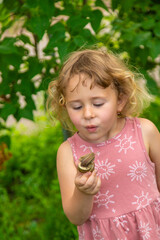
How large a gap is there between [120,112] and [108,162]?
0.27m

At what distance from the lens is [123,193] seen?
5.72ft

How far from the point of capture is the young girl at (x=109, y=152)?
1618 millimetres

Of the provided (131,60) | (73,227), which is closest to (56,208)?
(73,227)

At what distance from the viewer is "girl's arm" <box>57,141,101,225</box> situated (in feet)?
4.79

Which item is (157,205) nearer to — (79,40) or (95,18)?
(79,40)

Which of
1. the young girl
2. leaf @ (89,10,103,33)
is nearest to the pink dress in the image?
the young girl

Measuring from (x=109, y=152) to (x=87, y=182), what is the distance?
34 centimetres

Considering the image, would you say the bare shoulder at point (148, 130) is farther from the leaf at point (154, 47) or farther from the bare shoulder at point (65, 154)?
the leaf at point (154, 47)

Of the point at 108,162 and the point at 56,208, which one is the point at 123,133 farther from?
the point at 56,208

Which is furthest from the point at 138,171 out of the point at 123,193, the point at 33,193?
the point at 33,193

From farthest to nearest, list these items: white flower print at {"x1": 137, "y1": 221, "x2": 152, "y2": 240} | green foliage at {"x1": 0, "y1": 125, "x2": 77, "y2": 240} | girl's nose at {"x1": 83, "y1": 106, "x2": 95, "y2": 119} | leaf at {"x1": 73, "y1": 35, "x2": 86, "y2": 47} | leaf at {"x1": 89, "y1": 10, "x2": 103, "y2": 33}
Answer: green foliage at {"x1": 0, "y1": 125, "x2": 77, "y2": 240}
leaf at {"x1": 89, "y1": 10, "x2": 103, "y2": 33}
leaf at {"x1": 73, "y1": 35, "x2": 86, "y2": 47}
white flower print at {"x1": 137, "y1": 221, "x2": 152, "y2": 240}
girl's nose at {"x1": 83, "y1": 106, "x2": 95, "y2": 119}

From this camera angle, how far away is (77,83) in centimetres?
161

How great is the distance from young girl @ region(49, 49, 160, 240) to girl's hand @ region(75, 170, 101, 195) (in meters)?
0.14

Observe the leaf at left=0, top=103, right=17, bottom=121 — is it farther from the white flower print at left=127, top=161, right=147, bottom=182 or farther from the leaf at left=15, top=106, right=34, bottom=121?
the white flower print at left=127, top=161, right=147, bottom=182
